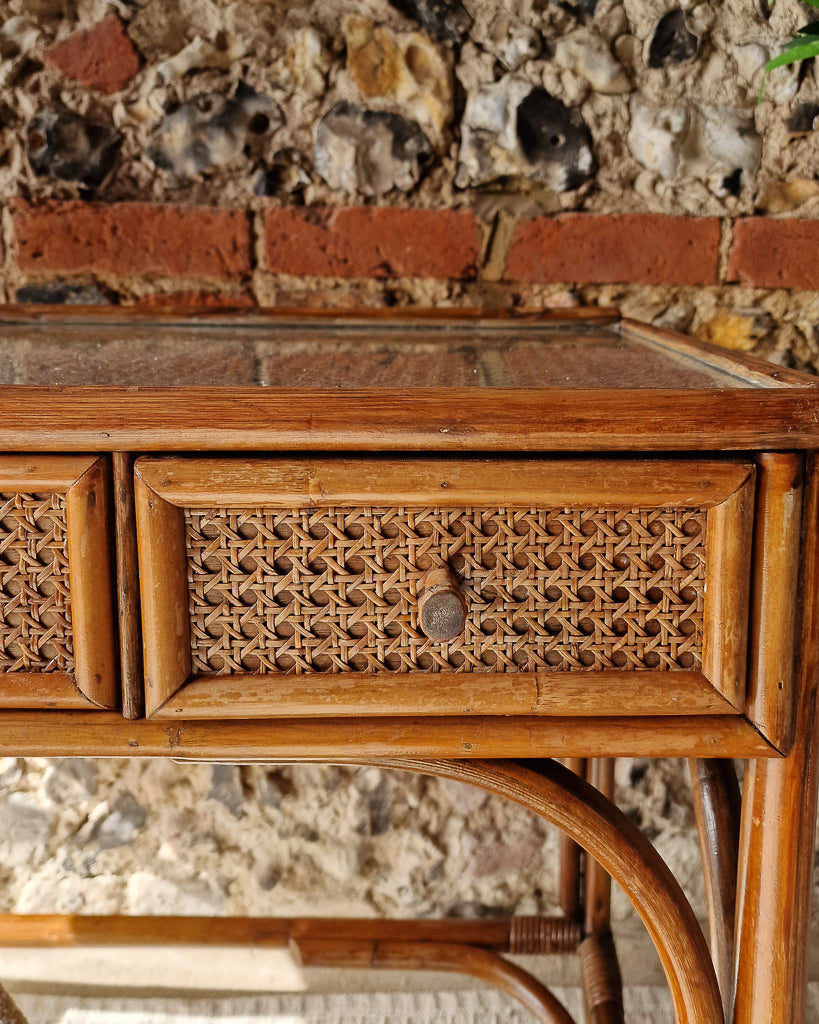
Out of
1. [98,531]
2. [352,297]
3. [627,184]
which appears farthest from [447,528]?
[627,184]

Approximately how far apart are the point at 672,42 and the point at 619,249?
0.28 meters

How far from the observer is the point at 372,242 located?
1165mm

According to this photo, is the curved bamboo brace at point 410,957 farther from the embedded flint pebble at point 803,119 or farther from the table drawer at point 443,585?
the embedded flint pebble at point 803,119

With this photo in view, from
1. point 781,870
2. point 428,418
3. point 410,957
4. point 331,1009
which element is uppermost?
point 428,418

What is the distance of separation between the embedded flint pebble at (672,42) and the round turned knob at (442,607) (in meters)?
0.91

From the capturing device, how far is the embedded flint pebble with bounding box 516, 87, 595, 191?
3.74 feet

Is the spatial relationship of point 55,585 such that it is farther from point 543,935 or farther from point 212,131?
point 543,935

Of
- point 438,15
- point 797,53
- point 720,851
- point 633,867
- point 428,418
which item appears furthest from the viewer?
point 438,15

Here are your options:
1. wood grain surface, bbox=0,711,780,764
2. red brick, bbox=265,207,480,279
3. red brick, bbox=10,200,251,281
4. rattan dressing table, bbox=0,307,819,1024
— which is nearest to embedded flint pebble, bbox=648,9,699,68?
red brick, bbox=265,207,480,279

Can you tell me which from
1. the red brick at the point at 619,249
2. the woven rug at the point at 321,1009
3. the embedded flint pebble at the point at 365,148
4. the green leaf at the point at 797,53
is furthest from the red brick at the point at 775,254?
the woven rug at the point at 321,1009

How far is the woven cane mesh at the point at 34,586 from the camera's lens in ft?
1.92

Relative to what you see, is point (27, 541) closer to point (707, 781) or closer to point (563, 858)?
point (707, 781)

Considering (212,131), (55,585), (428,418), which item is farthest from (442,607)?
(212,131)

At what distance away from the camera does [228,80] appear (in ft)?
3.71
